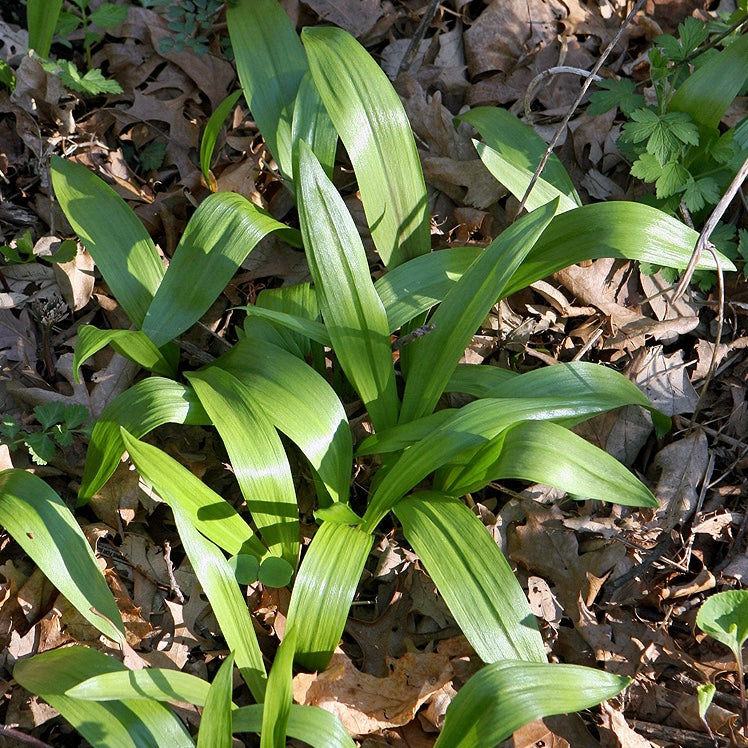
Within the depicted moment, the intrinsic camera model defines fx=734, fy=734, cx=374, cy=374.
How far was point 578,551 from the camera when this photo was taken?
6.30 feet

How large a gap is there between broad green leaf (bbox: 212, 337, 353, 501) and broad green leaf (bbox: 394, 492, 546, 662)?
8.7 inches

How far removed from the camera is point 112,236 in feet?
6.47

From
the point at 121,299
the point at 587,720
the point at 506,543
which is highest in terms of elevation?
the point at 121,299

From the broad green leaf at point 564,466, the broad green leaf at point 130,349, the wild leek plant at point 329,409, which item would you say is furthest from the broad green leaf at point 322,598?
the broad green leaf at point 130,349

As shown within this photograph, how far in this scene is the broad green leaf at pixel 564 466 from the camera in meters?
1.50

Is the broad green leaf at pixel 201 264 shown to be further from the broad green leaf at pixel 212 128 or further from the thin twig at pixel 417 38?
the thin twig at pixel 417 38

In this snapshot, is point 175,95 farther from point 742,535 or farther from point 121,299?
point 742,535

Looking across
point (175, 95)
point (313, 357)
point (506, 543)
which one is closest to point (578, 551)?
point (506, 543)

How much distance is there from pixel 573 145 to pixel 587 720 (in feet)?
5.56

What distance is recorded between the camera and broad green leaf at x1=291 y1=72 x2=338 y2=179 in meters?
2.05

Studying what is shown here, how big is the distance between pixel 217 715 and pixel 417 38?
81.9 inches

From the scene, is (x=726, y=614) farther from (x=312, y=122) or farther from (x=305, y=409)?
(x=312, y=122)

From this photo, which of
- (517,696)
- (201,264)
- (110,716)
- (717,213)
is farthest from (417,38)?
(110,716)

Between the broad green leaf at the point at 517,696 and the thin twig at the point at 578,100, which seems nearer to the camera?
the broad green leaf at the point at 517,696
